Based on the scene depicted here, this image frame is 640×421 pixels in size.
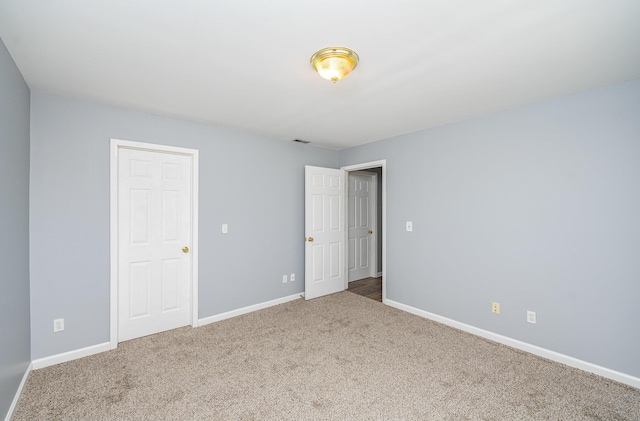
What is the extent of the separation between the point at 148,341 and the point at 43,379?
2.63 ft

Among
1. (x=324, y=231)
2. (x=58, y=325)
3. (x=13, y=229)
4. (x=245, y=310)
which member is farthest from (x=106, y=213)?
(x=324, y=231)

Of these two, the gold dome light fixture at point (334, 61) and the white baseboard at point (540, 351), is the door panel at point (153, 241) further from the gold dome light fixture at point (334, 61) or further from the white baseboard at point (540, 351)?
the white baseboard at point (540, 351)

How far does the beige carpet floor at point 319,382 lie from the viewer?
194 cm

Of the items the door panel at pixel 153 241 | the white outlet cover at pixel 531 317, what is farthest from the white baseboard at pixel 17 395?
the white outlet cover at pixel 531 317

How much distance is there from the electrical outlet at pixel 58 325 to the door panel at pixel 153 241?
452 mm

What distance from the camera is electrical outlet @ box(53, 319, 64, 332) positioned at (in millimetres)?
2548

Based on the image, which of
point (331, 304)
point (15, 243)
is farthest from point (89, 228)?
point (331, 304)

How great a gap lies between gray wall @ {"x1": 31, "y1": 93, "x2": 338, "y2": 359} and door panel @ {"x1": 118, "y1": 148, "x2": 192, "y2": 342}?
6.4 inches

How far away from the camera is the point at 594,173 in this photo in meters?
2.40

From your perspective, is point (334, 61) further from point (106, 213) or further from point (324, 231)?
point (324, 231)

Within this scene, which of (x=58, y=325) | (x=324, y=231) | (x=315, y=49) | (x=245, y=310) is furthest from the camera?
(x=324, y=231)

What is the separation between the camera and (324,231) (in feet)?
14.7

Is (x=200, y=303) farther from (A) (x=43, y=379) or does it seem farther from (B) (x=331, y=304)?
(B) (x=331, y=304)

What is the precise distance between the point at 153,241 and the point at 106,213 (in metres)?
0.53
